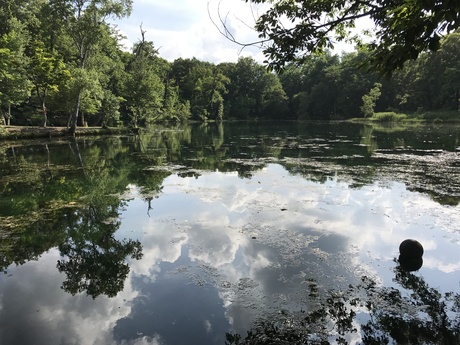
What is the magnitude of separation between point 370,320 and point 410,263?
98.5 inches

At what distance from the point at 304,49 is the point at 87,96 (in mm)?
33768

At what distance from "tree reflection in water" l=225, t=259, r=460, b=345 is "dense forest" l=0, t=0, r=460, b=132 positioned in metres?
3.40

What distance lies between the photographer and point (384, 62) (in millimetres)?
4551

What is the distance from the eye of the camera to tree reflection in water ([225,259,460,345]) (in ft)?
14.8

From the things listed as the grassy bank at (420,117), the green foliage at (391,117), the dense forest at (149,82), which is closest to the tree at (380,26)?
the dense forest at (149,82)

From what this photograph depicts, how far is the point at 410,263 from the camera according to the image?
22.3 feet

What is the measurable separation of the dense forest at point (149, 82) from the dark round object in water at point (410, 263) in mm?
3939

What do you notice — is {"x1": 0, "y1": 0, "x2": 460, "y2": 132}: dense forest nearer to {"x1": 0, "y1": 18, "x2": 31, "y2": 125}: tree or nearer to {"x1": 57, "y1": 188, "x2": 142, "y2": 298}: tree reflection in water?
{"x1": 0, "y1": 18, "x2": 31, "y2": 125}: tree

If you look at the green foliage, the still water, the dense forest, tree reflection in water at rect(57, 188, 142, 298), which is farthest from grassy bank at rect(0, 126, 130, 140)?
the green foliage

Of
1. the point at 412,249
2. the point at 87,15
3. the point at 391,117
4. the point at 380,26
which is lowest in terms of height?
the point at 412,249

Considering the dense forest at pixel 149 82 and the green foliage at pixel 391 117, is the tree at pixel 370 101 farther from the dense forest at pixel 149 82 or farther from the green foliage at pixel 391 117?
the green foliage at pixel 391 117

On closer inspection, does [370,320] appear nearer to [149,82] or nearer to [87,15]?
[87,15]

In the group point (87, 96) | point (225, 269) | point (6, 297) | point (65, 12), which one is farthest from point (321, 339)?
point (87, 96)

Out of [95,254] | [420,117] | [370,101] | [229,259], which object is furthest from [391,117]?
[95,254]
